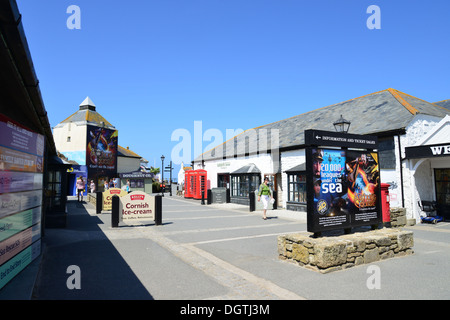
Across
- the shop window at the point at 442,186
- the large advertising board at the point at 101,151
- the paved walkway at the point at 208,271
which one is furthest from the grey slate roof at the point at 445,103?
the large advertising board at the point at 101,151

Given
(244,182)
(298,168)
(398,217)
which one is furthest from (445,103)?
(244,182)

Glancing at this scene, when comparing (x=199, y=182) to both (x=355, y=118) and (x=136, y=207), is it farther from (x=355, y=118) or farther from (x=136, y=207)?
(x=136, y=207)

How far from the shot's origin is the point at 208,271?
5523 millimetres

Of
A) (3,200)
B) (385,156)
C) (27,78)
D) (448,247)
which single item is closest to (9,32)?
(27,78)

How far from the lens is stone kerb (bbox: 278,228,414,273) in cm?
552

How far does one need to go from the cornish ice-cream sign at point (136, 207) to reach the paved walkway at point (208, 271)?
1.33 meters

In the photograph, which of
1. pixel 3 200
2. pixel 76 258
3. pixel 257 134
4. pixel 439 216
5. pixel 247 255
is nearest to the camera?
pixel 3 200

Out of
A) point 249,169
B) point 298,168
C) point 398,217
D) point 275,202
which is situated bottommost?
point 398,217

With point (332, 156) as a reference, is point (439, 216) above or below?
below

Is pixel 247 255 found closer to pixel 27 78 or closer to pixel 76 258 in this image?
pixel 76 258

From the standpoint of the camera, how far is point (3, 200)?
4277 mm

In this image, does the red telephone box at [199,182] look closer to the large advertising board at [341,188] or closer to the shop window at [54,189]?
the shop window at [54,189]

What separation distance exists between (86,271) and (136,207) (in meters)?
5.31

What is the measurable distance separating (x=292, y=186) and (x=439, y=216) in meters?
6.86
